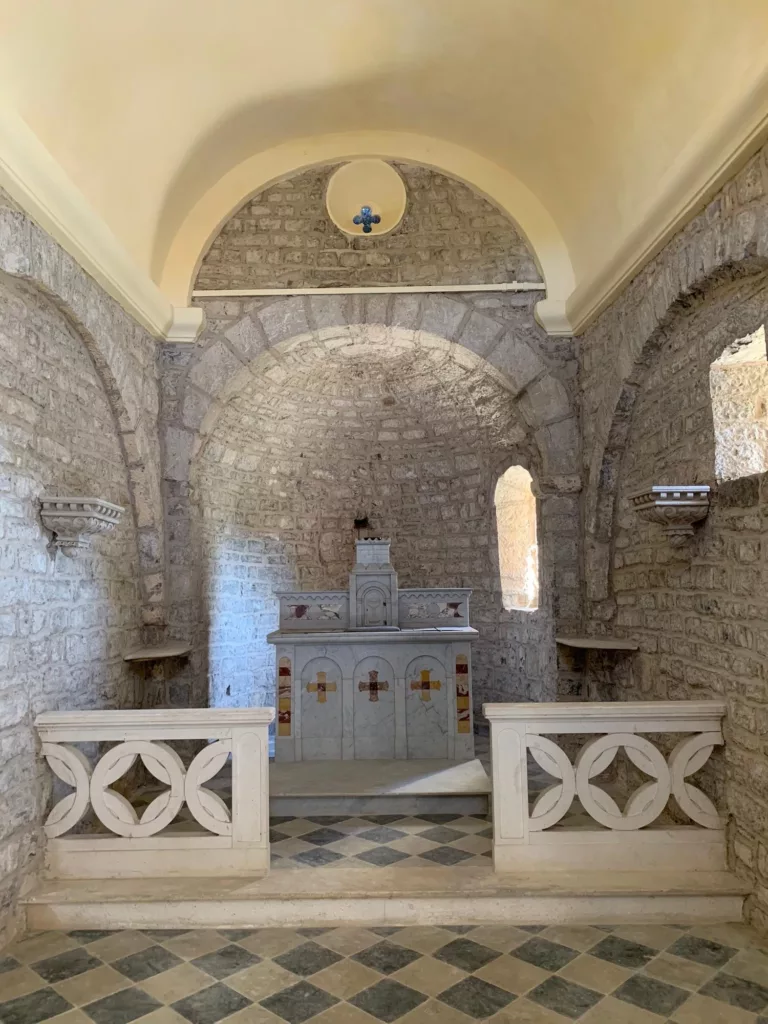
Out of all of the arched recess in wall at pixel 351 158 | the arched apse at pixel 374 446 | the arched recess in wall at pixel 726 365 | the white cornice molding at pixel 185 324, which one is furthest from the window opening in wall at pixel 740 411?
the white cornice molding at pixel 185 324

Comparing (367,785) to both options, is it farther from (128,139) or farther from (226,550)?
(128,139)

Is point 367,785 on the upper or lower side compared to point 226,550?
lower

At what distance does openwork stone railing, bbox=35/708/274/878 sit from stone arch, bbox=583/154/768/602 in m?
2.92

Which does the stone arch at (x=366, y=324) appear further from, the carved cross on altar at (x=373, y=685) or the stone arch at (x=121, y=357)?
the carved cross on altar at (x=373, y=685)

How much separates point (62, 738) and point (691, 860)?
10.0 ft

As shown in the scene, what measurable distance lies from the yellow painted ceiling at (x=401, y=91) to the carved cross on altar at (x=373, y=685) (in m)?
3.26

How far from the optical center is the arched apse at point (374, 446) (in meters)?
6.02

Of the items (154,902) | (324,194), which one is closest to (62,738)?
(154,902)

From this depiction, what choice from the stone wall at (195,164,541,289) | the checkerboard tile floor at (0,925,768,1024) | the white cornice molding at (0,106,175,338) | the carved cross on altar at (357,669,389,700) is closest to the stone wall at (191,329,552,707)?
the stone wall at (195,164,541,289)

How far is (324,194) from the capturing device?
20.5ft

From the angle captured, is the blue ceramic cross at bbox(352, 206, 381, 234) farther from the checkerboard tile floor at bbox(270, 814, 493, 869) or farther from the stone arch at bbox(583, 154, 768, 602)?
the checkerboard tile floor at bbox(270, 814, 493, 869)

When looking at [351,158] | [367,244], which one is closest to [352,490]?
[367,244]

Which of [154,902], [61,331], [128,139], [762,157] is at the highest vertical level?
[128,139]

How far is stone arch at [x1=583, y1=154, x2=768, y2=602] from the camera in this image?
345cm
